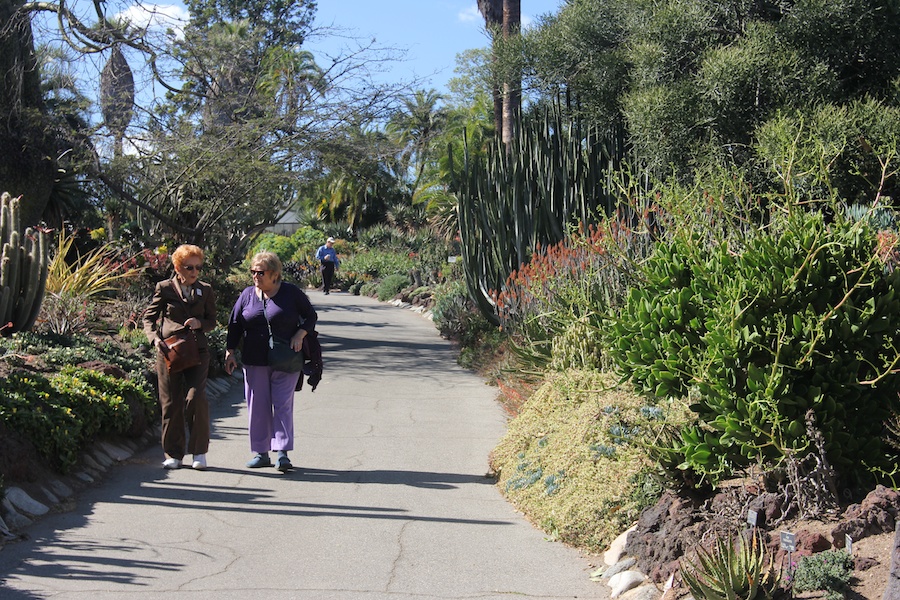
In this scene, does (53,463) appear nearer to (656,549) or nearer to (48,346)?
(48,346)

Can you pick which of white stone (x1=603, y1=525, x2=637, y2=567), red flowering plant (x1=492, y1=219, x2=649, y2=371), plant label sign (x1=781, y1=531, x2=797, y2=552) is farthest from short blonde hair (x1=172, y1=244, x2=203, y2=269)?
plant label sign (x1=781, y1=531, x2=797, y2=552)

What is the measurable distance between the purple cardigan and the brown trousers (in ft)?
1.48

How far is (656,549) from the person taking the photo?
5.30m

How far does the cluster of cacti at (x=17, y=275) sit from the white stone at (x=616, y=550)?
7.00 metres

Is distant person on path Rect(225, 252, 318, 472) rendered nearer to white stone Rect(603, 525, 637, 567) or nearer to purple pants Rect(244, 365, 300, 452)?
purple pants Rect(244, 365, 300, 452)

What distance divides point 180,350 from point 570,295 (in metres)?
3.25

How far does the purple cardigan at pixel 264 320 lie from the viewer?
7.86 meters

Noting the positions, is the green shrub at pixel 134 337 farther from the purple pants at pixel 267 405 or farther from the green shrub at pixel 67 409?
the purple pants at pixel 267 405

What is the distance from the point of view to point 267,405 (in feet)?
26.2

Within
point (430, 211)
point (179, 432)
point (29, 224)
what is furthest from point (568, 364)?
point (430, 211)

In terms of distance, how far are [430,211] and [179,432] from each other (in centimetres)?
3532

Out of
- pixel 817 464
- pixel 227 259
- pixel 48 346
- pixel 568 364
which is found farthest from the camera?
pixel 227 259

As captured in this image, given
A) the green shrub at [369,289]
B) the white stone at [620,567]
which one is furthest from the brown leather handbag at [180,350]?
the green shrub at [369,289]

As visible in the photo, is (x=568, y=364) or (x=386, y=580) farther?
(x=568, y=364)
